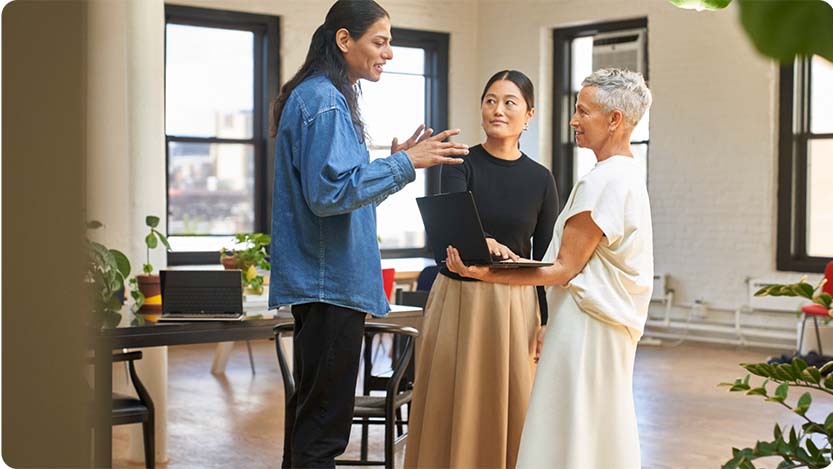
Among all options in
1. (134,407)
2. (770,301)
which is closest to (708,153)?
(770,301)

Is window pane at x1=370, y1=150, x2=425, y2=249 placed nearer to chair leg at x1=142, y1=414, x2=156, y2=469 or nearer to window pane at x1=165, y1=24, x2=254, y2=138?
window pane at x1=165, y1=24, x2=254, y2=138

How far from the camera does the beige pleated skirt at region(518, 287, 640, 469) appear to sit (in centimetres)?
258

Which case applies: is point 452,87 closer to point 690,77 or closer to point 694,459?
point 690,77

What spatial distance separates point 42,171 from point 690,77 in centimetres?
910

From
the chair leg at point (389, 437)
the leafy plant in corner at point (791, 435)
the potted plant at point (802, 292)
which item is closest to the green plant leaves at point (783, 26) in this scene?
the potted plant at point (802, 292)

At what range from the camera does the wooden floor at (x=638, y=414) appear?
4.87m

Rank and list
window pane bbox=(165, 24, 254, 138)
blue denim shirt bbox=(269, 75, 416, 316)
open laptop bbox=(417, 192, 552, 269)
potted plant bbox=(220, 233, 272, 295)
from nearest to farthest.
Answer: blue denim shirt bbox=(269, 75, 416, 316)
open laptop bbox=(417, 192, 552, 269)
potted plant bbox=(220, 233, 272, 295)
window pane bbox=(165, 24, 254, 138)

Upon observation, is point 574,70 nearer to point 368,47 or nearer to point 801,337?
point 801,337

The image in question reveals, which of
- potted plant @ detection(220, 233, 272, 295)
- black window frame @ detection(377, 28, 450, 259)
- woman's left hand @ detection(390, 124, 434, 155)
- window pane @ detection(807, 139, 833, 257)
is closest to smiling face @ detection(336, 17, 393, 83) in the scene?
woman's left hand @ detection(390, 124, 434, 155)

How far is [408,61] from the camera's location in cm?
1020

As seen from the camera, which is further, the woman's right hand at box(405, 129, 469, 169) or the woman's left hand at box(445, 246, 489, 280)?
the woman's left hand at box(445, 246, 489, 280)

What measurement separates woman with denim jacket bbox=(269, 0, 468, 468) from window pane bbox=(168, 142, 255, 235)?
21.6 feet

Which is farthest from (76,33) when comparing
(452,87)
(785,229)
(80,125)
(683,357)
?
(452,87)

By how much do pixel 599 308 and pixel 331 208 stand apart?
74 cm
